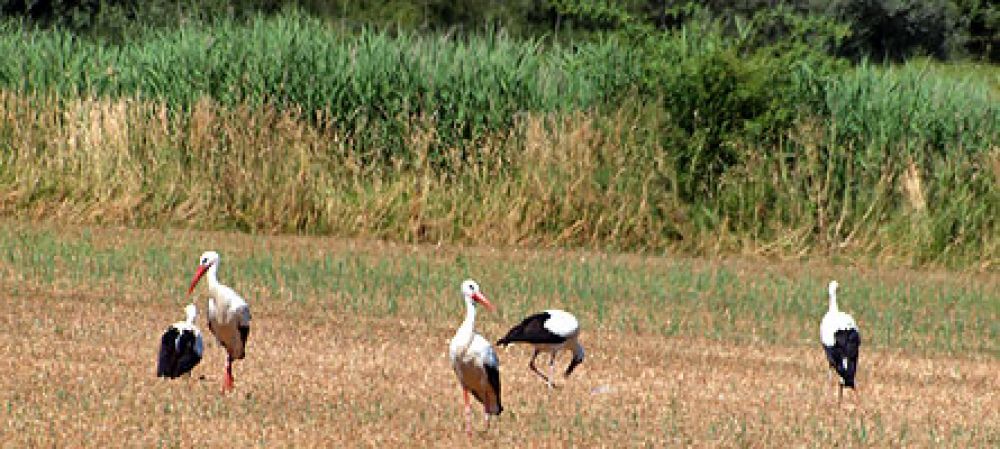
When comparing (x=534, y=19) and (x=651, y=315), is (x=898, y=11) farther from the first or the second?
(x=651, y=315)

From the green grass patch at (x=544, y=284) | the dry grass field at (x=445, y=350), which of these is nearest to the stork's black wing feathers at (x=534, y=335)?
the dry grass field at (x=445, y=350)

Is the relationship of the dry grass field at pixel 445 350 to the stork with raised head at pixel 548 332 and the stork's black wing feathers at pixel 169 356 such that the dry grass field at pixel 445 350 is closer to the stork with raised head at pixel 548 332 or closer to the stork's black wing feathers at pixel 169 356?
the stork's black wing feathers at pixel 169 356

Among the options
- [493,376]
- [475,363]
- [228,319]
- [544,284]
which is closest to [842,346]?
[493,376]

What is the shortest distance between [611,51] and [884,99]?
3478 mm

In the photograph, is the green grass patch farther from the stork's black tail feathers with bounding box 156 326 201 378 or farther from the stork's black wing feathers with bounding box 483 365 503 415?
the stork's black wing feathers with bounding box 483 365 503 415

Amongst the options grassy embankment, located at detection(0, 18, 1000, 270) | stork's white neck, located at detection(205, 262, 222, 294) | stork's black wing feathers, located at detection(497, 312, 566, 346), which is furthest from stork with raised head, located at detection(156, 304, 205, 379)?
grassy embankment, located at detection(0, 18, 1000, 270)

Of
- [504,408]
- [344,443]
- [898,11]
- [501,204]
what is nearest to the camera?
[344,443]

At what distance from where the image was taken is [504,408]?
405 inches

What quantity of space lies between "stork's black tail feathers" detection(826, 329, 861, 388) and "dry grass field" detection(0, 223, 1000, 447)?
218 millimetres

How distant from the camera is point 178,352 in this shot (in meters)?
10.2

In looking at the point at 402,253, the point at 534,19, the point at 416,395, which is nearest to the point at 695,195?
the point at 402,253

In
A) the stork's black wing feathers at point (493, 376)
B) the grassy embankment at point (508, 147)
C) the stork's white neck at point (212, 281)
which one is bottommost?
the grassy embankment at point (508, 147)

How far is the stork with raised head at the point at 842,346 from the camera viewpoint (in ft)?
35.7

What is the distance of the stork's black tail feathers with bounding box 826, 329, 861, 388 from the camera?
10828 mm
